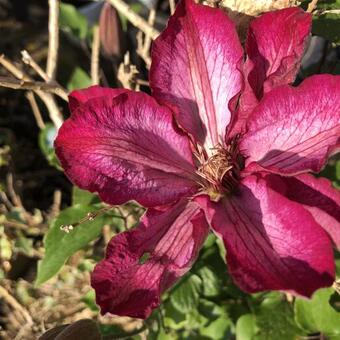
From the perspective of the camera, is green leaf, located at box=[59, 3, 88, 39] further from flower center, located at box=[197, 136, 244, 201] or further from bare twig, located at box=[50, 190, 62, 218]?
flower center, located at box=[197, 136, 244, 201]

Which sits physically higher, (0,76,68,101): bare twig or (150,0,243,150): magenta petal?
(150,0,243,150): magenta petal

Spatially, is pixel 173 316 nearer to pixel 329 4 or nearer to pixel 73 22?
pixel 329 4

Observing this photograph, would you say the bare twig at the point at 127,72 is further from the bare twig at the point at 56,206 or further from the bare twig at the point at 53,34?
the bare twig at the point at 56,206

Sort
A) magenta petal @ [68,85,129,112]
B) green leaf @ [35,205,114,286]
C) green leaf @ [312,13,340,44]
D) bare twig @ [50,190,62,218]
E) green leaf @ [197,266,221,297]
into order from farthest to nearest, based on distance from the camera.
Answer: bare twig @ [50,190,62,218]
green leaf @ [197,266,221,297]
green leaf @ [35,205,114,286]
green leaf @ [312,13,340,44]
magenta petal @ [68,85,129,112]

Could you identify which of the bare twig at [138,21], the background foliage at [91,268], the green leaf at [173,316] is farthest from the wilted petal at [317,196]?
the green leaf at [173,316]

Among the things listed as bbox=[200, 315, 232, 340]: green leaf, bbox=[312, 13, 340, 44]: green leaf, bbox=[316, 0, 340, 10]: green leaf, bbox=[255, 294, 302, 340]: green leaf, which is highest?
bbox=[316, 0, 340, 10]: green leaf

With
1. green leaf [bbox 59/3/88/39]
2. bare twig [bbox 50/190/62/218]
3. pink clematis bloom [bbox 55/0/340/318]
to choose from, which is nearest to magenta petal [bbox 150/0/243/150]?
pink clematis bloom [bbox 55/0/340/318]

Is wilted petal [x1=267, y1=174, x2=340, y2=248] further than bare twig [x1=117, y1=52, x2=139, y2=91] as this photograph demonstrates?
No
